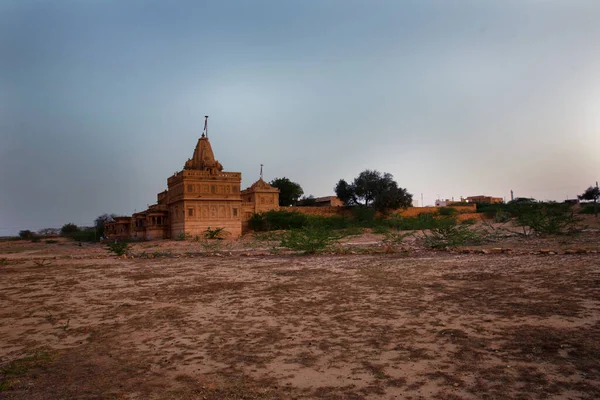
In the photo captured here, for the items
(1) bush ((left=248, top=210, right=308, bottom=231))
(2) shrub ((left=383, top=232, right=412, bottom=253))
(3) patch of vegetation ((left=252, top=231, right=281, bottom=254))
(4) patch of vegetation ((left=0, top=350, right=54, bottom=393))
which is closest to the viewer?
(4) patch of vegetation ((left=0, top=350, right=54, bottom=393))

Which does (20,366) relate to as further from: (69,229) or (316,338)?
(69,229)

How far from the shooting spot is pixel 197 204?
113ft

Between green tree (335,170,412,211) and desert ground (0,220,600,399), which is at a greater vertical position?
green tree (335,170,412,211)

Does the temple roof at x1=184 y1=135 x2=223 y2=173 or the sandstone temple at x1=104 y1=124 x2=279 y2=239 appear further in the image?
the temple roof at x1=184 y1=135 x2=223 y2=173

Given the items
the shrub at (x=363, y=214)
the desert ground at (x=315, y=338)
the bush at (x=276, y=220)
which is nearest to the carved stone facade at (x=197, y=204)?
the bush at (x=276, y=220)

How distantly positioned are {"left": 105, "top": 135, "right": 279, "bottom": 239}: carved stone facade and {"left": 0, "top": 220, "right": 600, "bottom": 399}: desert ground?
25541 mm

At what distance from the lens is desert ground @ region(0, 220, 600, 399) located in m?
3.32

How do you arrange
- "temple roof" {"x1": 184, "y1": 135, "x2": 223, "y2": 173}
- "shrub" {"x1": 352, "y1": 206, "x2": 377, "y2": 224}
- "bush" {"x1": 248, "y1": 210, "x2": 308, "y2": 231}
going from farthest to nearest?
1. "shrub" {"x1": 352, "y1": 206, "x2": 377, "y2": 224}
2. "bush" {"x1": 248, "y1": 210, "x2": 308, "y2": 231}
3. "temple roof" {"x1": 184, "y1": 135, "x2": 223, "y2": 173}

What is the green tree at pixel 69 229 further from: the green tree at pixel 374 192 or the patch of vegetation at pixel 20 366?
the patch of vegetation at pixel 20 366

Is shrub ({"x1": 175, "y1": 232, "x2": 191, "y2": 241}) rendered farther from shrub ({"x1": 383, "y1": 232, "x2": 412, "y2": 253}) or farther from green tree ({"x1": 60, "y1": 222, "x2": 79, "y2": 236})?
green tree ({"x1": 60, "y1": 222, "x2": 79, "y2": 236})

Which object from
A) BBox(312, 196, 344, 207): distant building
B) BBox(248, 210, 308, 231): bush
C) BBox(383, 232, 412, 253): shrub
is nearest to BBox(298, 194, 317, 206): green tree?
BBox(312, 196, 344, 207): distant building

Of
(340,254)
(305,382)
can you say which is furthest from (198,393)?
(340,254)

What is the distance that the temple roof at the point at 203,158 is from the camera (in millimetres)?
39406

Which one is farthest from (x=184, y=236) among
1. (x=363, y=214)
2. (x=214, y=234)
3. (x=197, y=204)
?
(x=363, y=214)
